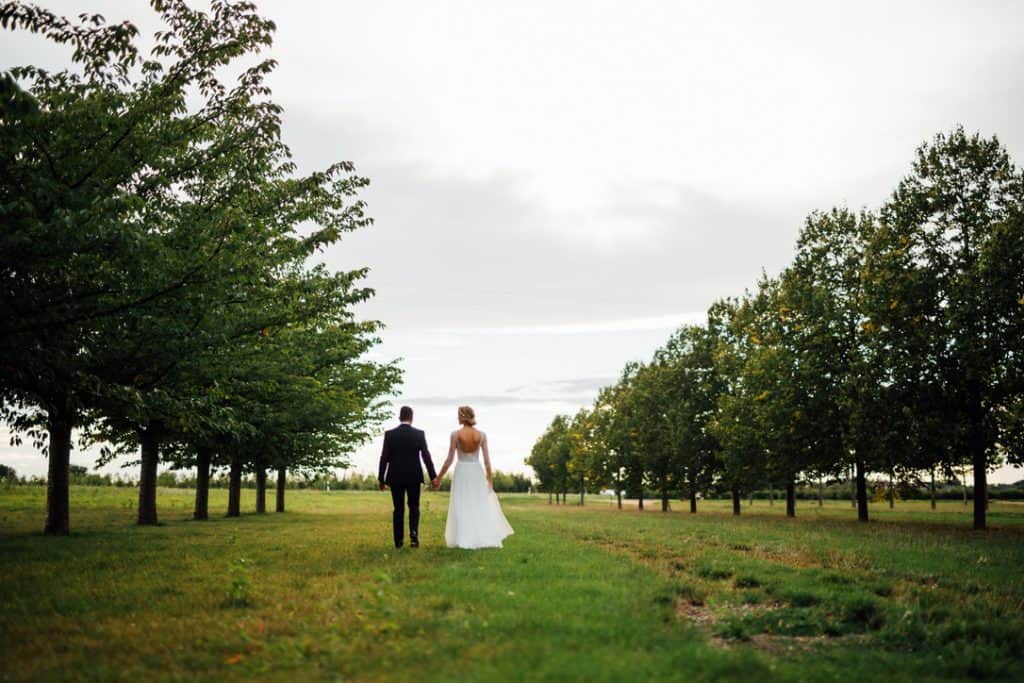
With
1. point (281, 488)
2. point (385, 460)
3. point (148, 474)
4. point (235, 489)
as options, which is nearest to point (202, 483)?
point (235, 489)

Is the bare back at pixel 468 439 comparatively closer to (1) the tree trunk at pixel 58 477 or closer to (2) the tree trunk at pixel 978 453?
(1) the tree trunk at pixel 58 477

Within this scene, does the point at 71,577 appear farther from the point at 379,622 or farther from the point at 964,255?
the point at 964,255

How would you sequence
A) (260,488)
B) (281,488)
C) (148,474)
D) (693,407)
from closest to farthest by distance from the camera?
(148,474) → (260,488) → (281,488) → (693,407)

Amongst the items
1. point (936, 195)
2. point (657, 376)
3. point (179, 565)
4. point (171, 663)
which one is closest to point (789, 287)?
point (936, 195)

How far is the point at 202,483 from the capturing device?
104 ft

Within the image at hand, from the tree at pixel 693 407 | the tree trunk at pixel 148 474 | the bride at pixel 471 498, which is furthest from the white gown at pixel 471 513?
the tree at pixel 693 407

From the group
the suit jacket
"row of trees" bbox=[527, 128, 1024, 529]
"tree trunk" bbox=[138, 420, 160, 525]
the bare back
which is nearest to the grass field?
the suit jacket

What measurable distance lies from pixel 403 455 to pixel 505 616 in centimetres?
744

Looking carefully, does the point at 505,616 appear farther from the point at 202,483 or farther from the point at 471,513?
the point at 202,483

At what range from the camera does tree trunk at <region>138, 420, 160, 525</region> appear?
2522 centimetres

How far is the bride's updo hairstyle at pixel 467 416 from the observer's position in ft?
49.4

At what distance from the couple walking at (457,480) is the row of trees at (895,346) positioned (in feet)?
58.6

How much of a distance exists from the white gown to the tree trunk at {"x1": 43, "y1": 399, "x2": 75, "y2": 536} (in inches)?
435

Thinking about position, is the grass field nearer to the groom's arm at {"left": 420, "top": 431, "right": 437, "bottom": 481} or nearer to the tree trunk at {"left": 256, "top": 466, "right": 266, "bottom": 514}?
the groom's arm at {"left": 420, "top": 431, "right": 437, "bottom": 481}
